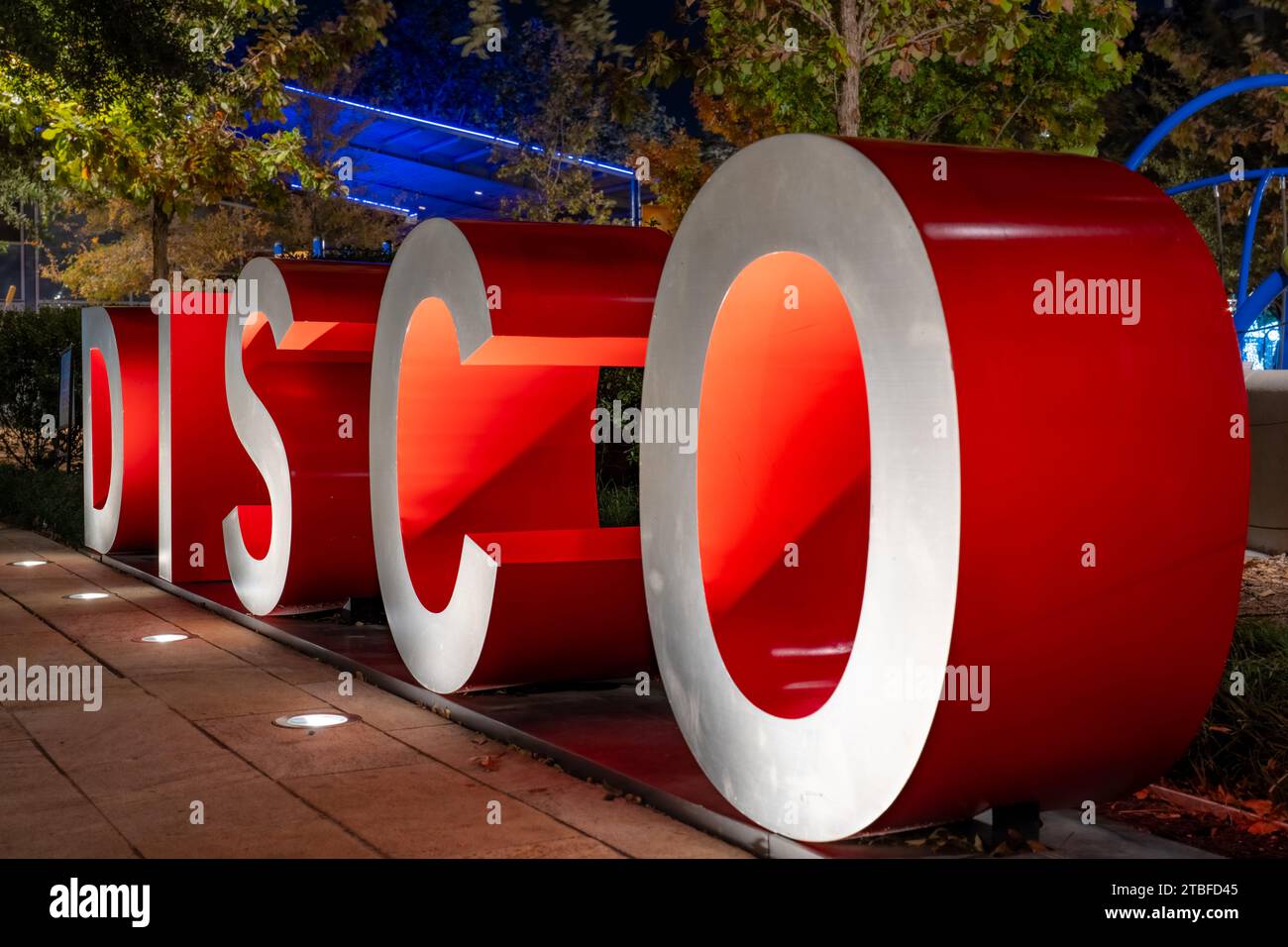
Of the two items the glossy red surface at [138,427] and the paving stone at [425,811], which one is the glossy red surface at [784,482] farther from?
the glossy red surface at [138,427]

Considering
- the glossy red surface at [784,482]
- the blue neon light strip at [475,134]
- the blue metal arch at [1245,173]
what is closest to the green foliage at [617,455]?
the blue metal arch at [1245,173]

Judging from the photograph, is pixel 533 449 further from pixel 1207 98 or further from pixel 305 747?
pixel 1207 98

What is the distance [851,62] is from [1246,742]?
663cm

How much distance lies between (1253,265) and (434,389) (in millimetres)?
32070

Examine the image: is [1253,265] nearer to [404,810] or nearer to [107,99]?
[107,99]

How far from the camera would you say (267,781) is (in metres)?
5.85

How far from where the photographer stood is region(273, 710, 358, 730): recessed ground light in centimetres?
678

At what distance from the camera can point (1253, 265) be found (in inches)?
1389

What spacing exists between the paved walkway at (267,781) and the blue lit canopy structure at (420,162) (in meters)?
31.5

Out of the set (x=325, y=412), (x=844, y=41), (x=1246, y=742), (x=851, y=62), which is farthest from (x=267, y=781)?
(x=844, y=41)

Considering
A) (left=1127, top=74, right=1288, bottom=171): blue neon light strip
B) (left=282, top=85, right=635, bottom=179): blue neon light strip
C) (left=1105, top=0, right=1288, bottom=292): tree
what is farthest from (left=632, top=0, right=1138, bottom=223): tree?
(left=282, top=85, right=635, bottom=179): blue neon light strip

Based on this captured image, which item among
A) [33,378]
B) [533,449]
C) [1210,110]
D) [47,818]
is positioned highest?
[1210,110]
